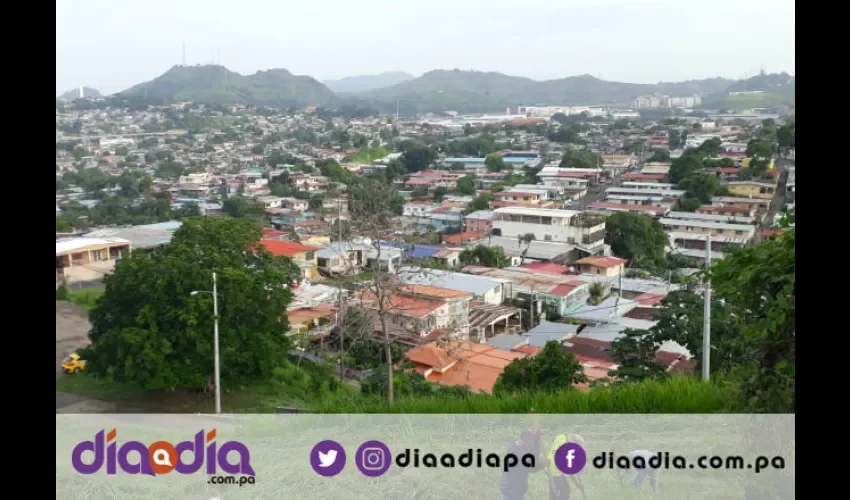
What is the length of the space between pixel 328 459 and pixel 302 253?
257 inches

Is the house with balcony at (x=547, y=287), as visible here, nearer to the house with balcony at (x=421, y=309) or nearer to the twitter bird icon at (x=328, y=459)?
the house with balcony at (x=421, y=309)

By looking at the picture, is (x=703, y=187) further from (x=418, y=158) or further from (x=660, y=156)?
(x=418, y=158)

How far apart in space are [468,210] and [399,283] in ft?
31.9

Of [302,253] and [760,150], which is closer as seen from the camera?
[302,253]

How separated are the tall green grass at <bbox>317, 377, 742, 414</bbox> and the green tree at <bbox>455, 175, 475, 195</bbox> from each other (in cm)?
1182

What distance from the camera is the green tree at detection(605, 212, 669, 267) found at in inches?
375

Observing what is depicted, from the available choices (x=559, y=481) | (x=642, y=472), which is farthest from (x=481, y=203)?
(x=559, y=481)

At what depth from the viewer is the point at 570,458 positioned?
5.06 ft

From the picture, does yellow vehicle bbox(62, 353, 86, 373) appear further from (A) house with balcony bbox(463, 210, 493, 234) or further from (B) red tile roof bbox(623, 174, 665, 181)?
(B) red tile roof bbox(623, 174, 665, 181)

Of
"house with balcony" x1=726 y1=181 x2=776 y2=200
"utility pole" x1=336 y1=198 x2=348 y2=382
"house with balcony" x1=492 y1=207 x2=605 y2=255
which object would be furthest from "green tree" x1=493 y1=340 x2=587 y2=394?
"house with balcony" x1=726 y1=181 x2=776 y2=200

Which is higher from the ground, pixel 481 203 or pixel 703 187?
pixel 703 187

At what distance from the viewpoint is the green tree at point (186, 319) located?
4371 mm

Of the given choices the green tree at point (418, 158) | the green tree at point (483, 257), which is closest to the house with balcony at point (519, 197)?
the green tree at point (483, 257)

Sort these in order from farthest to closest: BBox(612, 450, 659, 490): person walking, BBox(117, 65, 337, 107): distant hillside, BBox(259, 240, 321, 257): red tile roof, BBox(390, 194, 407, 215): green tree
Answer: BBox(117, 65, 337, 107): distant hillside, BBox(259, 240, 321, 257): red tile roof, BBox(390, 194, 407, 215): green tree, BBox(612, 450, 659, 490): person walking
